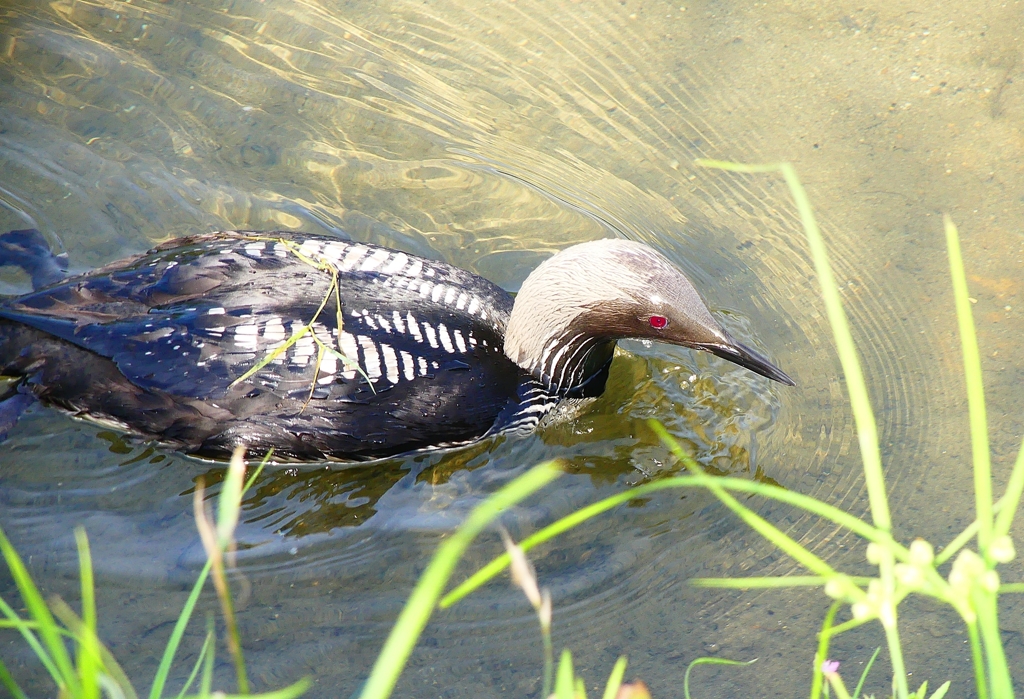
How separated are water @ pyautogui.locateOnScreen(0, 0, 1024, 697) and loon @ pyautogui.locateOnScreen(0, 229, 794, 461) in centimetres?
29

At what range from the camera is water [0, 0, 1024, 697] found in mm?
3240

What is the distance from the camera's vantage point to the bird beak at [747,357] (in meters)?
3.52

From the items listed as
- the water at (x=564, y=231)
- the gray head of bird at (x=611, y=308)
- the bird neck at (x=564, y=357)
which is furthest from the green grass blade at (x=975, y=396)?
the bird neck at (x=564, y=357)

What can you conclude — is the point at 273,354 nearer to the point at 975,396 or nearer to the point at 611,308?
the point at 611,308

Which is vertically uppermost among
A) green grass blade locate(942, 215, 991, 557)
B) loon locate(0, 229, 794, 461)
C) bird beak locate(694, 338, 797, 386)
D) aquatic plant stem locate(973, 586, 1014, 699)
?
green grass blade locate(942, 215, 991, 557)

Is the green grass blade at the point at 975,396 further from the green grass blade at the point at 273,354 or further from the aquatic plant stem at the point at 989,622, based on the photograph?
the green grass blade at the point at 273,354

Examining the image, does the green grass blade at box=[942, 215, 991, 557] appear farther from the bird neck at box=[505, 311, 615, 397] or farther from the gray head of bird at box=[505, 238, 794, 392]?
the bird neck at box=[505, 311, 615, 397]

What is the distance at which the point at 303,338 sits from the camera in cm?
339

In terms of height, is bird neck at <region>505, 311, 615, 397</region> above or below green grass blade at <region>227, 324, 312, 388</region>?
above

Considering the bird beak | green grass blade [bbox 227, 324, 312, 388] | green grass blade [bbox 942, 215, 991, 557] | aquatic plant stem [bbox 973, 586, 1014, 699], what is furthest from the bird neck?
aquatic plant stem [bbox 973, 586, 1014, 699]

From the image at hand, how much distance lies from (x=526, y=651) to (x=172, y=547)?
4.34 feet

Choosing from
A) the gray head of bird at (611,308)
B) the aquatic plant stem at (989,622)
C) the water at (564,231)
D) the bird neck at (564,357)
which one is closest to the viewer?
the aquatic plant stem at (989,622)

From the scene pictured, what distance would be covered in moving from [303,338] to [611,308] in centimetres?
112

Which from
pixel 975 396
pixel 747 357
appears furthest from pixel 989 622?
pixel 747 357
